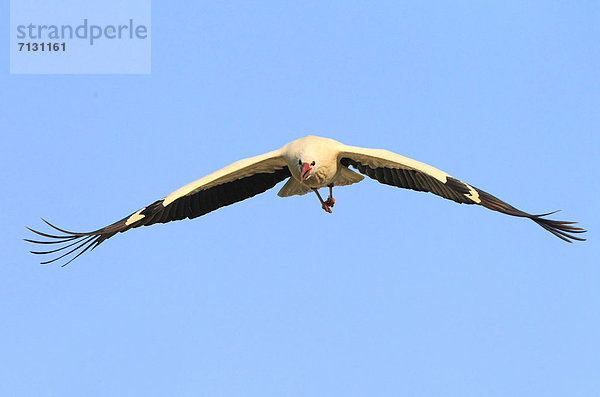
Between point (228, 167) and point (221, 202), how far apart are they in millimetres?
595

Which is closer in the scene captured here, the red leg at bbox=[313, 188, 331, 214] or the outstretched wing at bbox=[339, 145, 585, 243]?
the outstretched wing at bbox=[339, 145, 585, 243]

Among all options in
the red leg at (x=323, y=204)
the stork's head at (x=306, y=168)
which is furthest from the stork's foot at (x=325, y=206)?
the stork's head at (x=306, y=168)

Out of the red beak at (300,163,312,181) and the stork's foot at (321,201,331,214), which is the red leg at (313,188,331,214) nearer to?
the stork's foot at (321,201,331,214)

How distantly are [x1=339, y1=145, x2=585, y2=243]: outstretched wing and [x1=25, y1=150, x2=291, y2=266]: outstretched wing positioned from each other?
3.51ft

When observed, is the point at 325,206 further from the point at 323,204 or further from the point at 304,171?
the point at 304,171

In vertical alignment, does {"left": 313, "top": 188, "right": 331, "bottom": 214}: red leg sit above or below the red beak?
below

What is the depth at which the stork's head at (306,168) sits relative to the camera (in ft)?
36.8

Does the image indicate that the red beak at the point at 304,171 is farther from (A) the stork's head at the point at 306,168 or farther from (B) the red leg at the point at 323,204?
(B) the red leg at the point at 323,204

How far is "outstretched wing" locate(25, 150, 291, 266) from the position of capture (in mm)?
11492

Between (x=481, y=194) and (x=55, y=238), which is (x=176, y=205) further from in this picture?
(x=481, y=194)

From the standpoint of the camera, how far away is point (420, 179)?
11.3m

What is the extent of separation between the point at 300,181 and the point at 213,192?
1.38m

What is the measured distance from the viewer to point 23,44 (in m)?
12.5

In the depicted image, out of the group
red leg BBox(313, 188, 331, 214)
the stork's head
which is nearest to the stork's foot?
red leg BBox(313, 188, 331, 214)
